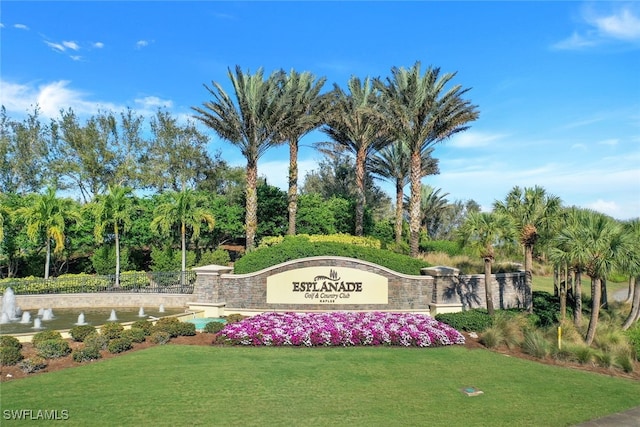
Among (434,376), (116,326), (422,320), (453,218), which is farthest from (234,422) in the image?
(453,218)

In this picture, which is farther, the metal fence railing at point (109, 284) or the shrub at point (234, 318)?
the metal fence railing at point (109, 284)

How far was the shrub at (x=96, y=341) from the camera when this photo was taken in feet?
40.8

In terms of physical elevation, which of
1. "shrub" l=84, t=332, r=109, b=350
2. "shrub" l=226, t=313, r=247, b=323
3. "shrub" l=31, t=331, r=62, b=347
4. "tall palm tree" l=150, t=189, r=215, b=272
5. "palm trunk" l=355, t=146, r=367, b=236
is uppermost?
"palm trunk" l=355, t=146, r=367, b=236

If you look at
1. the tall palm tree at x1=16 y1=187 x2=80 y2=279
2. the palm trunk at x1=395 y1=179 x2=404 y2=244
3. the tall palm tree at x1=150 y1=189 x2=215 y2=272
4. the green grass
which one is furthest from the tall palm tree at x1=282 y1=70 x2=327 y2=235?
the green grass

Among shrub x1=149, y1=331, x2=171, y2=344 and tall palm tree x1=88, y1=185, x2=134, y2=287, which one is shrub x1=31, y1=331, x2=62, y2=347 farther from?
tall palm tree x1=88, y1=185, x2=134, y2=287

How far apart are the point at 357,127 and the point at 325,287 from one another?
582 inches

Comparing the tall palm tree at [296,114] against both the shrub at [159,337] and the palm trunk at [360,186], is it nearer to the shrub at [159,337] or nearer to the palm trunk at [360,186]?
the palm trunk at [360,186]

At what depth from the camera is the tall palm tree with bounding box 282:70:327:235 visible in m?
28.2

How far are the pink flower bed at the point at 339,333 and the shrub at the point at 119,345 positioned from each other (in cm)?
282

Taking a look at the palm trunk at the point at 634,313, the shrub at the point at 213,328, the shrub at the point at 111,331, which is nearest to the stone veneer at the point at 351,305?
the shrub at the point at 213,328

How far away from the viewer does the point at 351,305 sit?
18.7m

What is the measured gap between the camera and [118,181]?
149 feet

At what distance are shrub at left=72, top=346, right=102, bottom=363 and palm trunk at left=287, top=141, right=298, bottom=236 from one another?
18.3 meters

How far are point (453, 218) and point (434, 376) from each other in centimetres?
5594
